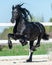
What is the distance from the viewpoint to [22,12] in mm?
12461

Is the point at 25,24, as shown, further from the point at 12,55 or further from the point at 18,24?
the point at 12,55

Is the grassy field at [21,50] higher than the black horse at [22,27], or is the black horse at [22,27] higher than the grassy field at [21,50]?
the black horse at [22,27]

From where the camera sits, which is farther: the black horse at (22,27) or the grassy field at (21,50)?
the grassy field at (21,50)

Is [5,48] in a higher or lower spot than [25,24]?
lower

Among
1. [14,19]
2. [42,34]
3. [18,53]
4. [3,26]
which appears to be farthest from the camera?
[18,53]

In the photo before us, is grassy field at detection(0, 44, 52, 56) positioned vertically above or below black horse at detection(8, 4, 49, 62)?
below

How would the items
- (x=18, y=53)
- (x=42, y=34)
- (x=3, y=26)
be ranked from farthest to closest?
(x=18, y=53), (x=3, y=26), (x=42, y=34)

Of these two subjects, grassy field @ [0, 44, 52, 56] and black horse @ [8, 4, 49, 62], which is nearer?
black horse @ [8, 4, 49, 62]

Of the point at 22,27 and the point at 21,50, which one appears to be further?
the point at 21,50

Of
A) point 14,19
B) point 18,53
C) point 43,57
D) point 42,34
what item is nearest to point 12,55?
point 18,53

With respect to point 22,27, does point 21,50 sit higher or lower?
lower

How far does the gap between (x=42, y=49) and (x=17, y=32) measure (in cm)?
378

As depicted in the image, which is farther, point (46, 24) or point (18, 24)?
point (46, 24)

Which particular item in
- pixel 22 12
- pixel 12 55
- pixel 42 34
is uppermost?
pixel 22 12
